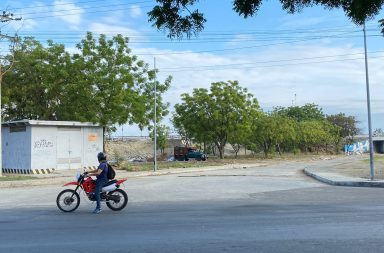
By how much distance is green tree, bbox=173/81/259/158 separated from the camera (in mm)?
49531

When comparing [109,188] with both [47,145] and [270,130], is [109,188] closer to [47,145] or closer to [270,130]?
[47,145]

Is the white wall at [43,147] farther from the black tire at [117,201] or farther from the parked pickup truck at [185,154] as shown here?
the parked pickup truck at [185,154]

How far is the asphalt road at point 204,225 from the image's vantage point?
8.48 m

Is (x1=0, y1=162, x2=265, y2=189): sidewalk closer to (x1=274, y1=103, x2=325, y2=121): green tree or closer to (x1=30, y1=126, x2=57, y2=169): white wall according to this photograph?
(x1=30, y1=126, x2=57, y2=169): white wall

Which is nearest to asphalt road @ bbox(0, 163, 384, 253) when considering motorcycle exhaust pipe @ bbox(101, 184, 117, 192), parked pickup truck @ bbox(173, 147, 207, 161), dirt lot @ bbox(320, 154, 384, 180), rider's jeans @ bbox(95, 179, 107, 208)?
rider's jeans @ bbox(95, 179, 107, 208)

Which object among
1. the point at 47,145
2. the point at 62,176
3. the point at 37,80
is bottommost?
the point at 62,176

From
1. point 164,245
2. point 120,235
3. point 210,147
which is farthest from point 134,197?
point 210,147

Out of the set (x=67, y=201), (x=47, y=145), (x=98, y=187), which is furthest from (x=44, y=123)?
(x=98, y=187)

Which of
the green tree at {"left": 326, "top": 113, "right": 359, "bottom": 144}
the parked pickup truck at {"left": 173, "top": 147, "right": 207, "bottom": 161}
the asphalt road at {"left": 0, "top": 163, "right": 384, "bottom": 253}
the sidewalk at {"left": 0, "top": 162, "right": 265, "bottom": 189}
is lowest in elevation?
the asphalt road at {"left": 0, "top": 163, "right": 384, "bottom": 253}

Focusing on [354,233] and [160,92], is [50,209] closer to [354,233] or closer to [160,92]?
[354,233]

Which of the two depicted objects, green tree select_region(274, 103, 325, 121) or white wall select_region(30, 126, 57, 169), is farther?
green tree select_region(274, 103, 325, 121)

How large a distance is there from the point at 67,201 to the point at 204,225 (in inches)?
185

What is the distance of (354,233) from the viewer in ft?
31.3

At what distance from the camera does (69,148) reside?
109ft
